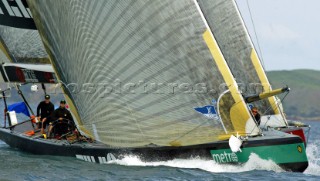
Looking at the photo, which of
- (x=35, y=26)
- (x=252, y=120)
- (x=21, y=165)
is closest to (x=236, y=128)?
(x=252, y=120)

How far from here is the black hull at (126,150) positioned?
A: 12539 mm

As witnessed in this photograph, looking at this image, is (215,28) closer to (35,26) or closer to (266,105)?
(266,105)

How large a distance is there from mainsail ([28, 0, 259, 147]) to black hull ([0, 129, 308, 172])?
134mm

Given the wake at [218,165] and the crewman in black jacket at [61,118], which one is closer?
the wake at [218,165]

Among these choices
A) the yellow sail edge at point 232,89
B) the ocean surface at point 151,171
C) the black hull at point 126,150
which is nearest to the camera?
the ocean surface at point 151,171

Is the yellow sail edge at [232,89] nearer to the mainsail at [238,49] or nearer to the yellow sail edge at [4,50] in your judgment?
the mainsail at [238,49]

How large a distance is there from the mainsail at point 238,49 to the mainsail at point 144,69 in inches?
225

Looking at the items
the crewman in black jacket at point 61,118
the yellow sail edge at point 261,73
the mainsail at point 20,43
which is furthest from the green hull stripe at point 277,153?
the yellow sail edge at point 261,73

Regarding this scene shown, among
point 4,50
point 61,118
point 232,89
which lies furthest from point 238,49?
point 232,89

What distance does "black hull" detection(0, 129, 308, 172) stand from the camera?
12.5m

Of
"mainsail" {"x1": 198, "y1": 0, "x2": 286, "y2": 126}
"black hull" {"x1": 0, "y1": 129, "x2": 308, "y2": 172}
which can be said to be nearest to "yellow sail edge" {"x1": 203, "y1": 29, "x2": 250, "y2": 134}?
"black hull" {"x1": 0, "y1": 129, "x2": 308, "y2": 172}

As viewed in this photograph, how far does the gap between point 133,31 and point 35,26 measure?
425cm

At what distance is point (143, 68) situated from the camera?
521 inches

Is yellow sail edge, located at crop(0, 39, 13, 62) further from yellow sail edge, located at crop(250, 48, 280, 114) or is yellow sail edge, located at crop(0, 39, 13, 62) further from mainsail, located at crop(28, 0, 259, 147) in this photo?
yellow sail edge, located at crop(250, 48, 280, 114)
